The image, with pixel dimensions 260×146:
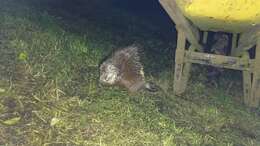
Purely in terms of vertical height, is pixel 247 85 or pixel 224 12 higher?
pixel 224 12

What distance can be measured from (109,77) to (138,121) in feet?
2.42

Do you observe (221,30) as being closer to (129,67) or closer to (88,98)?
(129,67)

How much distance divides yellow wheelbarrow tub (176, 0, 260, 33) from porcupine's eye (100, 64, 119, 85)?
112 cm

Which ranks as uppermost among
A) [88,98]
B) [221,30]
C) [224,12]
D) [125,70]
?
[224,12]

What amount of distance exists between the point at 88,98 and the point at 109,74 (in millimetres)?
444

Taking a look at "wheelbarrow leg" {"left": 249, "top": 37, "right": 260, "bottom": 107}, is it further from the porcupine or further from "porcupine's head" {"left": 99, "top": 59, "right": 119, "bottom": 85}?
"porcupine's head" {"left": 99, "top": 59, "right": 119, "bottom": 85}

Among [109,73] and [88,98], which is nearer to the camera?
[88,98]

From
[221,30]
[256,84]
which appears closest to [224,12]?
[221,30]

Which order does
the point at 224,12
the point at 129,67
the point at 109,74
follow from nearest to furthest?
the point at 224,12
the point at 109,74
the point at 129,67

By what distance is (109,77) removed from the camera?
444cm

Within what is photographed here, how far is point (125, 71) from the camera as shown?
14.8 ft

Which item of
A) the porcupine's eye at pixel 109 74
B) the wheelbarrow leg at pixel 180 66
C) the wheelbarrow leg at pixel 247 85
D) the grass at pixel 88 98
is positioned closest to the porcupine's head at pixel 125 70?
the porcupine's eye at pixel 109 74

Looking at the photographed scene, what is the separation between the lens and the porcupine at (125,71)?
4438 mm

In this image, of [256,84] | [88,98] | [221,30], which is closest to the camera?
[221,30]
